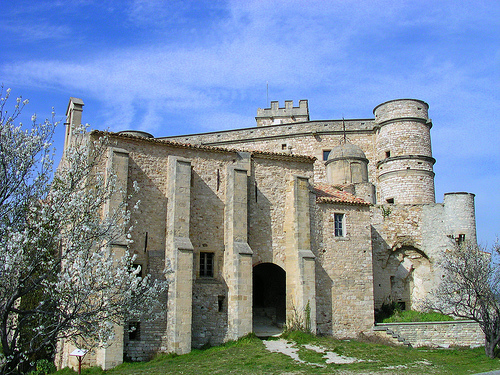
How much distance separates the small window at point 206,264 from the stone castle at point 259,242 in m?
0.05

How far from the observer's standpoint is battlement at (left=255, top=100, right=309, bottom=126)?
4825 cm

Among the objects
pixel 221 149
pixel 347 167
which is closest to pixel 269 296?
pixel 221 149

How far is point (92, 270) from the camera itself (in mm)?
9922

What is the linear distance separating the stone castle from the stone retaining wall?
6.01ft

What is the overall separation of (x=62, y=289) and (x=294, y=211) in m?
15.1

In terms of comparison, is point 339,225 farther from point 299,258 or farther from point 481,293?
point 481,293

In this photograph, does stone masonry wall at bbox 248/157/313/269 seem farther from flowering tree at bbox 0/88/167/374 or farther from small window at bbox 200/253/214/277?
flowering tree at bbox 0/88/167/374

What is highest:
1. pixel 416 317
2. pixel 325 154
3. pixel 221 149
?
pixel 325 154

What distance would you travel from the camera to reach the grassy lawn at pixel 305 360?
1602 centimetres

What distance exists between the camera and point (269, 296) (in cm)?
2603

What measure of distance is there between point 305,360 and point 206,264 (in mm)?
6620

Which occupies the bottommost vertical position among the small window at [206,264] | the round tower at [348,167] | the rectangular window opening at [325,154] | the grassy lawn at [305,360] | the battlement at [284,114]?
the grassy lawn at [305,360]

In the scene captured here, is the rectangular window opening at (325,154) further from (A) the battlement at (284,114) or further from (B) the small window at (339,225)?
(B) the small window at (339,225)

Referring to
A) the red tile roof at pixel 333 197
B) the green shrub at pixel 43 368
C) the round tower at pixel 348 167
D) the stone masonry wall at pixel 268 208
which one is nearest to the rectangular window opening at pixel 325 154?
the round tower at pixel 348 167
